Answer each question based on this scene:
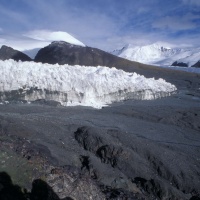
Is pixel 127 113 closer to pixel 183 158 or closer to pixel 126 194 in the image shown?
pixel 183 158

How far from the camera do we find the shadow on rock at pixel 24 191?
330cm

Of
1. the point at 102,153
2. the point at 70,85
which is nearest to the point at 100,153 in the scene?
the point at 102,153

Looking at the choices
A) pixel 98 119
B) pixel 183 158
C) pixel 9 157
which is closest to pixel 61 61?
pixel 98 119

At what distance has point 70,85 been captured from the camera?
11211mm

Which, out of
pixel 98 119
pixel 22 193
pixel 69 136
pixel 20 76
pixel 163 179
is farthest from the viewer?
pixel 20 76

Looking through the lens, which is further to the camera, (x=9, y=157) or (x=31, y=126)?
(x=31, y=126)

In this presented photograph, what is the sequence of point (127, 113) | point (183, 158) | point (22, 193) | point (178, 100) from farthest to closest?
point (178, 100) < point (127, 113) < point (183, 158) < point (22, 193)

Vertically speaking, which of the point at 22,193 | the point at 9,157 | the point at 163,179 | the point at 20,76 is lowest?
the point at 163,179

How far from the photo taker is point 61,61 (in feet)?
56.4

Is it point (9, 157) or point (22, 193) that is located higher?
point (9, 157)

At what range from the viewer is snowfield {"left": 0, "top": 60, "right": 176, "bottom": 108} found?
1083 centimetres

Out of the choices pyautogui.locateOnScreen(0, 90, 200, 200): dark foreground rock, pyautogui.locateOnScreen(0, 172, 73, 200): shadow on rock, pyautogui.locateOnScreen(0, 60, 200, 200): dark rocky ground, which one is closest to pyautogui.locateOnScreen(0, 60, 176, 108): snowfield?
pyautogui.locateOnScreen(0, 60, 200, 200): dark rocky ground

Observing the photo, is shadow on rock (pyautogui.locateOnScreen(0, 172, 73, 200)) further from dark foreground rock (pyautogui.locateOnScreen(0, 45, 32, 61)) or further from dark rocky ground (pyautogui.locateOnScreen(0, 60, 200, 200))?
dark foreground rock (pyautogui.locateOnScreen(0, 45, 32, 61))

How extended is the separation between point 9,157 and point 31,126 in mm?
2680
